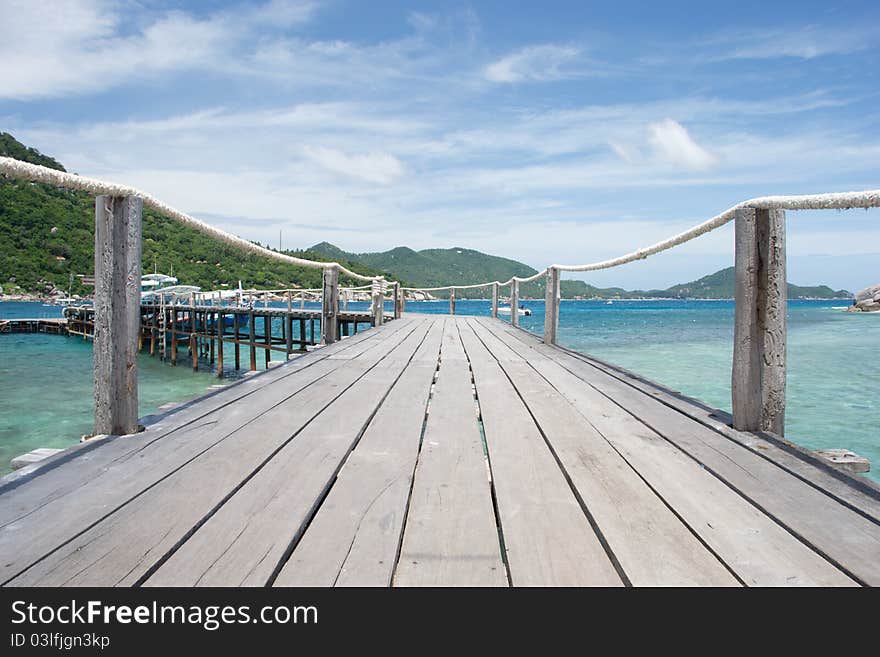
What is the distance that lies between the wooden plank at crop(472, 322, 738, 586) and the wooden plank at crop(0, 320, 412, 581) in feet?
3.60

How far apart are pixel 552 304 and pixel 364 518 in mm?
Result: 5109

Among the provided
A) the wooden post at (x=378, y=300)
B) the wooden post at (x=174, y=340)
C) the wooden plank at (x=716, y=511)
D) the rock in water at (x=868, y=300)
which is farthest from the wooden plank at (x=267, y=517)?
the rock in water at (x=868, y=300)

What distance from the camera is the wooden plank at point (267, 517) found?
1074mm

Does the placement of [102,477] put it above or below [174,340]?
above

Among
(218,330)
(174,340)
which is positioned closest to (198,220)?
(218,330)

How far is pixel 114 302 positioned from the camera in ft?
6.57

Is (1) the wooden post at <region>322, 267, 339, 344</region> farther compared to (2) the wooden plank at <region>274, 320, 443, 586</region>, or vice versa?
(1) the wooden post at <region>322, 267, 339, 344</region>

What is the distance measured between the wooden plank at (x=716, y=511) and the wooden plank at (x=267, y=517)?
98 cm

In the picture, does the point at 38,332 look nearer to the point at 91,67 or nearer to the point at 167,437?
the point at 91,67

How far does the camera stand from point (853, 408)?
9664 mm

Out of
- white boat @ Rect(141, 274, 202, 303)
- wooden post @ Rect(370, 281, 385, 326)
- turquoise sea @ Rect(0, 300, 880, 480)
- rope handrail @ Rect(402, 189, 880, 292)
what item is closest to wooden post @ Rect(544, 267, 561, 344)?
rope handrail @ Rect(402, 189, 880, 292)

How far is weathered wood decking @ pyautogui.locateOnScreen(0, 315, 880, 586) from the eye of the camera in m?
1.10

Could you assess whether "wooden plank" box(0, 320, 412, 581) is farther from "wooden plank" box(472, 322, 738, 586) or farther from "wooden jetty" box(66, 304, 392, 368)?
"wooden jetty" box(66, 304, 392, 368)

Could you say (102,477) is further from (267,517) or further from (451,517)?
(451,517)
